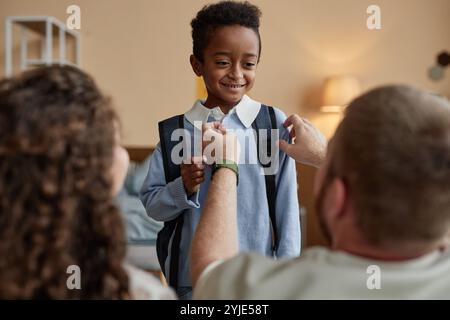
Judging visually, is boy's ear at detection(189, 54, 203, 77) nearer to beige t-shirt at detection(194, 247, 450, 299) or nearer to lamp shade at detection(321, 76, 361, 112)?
beige t-shirt at detection(194, 247, 450, 299)

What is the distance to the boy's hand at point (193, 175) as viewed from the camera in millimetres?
994

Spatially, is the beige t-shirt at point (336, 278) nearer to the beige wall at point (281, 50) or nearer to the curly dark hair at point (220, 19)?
the curly dark hair at point (220, 19)

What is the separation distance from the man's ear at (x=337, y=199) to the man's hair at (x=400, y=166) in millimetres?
12

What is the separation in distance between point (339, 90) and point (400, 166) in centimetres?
330

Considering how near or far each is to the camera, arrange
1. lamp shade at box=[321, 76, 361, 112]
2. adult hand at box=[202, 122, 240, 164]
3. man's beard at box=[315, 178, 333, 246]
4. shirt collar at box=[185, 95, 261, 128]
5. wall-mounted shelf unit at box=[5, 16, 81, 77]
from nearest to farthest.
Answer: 1. man's beard at box=[315, 178, 333, 246]
2. adult hand at box=[202, 122, 240, 164]
3. shirt collar at box=[185, 95, 261, 128]
4. wall-mounted shelf unit at box=[5, 16, 81, 77]
5. lamp shade at box=[321, 76, 361, 112]

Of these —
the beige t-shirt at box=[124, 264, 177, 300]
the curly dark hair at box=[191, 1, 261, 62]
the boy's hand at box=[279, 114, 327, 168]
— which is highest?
the curly dark hair at box=[191, 1, 261, 62]

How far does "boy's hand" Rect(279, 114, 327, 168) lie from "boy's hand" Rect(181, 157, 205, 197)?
7.2 inches

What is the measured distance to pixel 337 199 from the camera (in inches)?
25.0

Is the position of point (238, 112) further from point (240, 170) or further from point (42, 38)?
point (42, 38)

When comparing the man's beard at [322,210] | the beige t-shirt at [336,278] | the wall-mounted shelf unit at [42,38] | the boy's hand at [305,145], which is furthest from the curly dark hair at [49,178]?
Result: the wall-mounted shelf unit at [42,38]

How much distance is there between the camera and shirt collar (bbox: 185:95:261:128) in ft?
3.74

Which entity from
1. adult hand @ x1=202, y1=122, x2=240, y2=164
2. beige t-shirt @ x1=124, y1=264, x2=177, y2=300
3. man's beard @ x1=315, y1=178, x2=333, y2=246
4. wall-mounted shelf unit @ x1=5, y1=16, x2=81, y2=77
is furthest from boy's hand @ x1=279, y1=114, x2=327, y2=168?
wall-mounted shelf unit @ x1=5, y1=16, x2=81, y2=77

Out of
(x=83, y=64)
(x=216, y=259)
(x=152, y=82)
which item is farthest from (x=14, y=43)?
(x=216, y=259)
